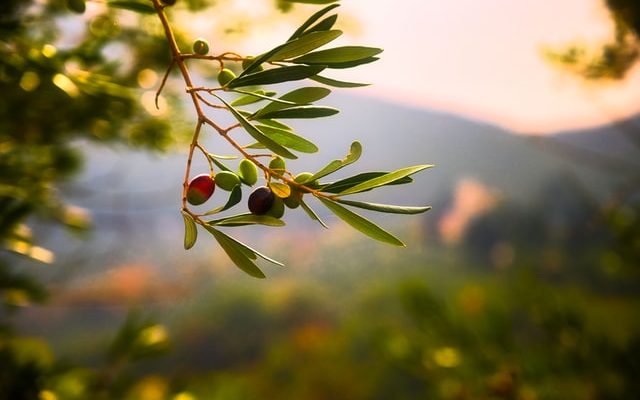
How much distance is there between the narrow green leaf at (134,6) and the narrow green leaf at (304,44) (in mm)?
147

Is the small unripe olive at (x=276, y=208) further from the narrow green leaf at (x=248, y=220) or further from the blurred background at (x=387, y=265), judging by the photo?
the blurred background at (x=387, y=265)

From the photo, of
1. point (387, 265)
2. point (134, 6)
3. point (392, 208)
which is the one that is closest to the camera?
point (392, 208)

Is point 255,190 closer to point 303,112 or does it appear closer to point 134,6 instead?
point 303,112

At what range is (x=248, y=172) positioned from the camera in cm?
25

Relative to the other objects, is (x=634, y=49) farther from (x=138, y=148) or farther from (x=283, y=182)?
(x=283, y=182)

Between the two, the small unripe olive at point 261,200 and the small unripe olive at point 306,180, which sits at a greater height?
the small unripe olive at point 306,180

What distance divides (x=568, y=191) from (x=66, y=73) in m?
2.32

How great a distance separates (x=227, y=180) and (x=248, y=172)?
11 millimetres

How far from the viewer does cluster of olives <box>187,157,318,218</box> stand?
0.23m

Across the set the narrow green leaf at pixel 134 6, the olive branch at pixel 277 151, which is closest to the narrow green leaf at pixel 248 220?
the olive branch at pixel 277 151

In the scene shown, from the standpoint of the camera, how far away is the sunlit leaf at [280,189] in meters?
0.23

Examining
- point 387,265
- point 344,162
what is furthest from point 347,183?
point 387,265

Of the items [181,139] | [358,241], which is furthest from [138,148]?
[358,241]

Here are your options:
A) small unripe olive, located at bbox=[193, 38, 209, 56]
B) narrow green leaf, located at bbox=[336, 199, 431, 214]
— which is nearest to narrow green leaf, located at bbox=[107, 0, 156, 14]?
small unripe olive, located at bbox=[193, 38, 209, 56]
